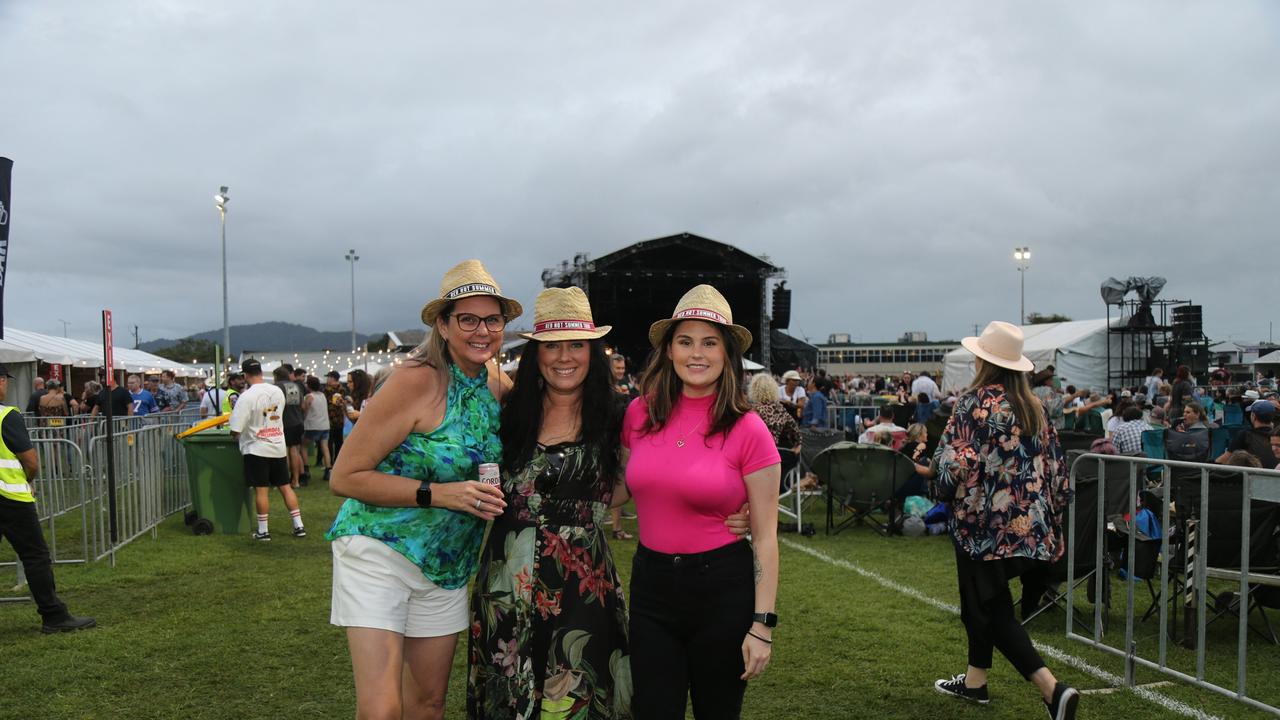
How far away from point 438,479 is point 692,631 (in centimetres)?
91

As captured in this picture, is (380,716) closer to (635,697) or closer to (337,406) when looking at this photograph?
(635,697)

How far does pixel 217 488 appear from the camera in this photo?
9.53 meters

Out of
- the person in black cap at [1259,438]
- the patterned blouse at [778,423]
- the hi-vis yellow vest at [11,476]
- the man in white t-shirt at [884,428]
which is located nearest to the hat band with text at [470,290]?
the hi-vis yellow vest at [11,476]

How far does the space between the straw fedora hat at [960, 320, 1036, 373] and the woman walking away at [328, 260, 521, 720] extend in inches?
95.8

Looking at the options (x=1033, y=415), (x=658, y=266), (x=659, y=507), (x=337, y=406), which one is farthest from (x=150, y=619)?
(x=658, y=266)

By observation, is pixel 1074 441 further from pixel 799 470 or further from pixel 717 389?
pixel 717 389

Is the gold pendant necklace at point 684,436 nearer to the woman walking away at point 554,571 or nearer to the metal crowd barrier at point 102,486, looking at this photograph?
the woman walking away at point 554,571

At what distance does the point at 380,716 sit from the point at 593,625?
667mm

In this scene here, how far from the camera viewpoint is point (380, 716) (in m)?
2.58

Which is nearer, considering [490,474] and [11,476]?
[490,474]

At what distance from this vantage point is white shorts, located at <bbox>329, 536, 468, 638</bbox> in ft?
8.62

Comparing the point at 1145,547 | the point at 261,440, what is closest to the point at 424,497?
the point at 1145,547

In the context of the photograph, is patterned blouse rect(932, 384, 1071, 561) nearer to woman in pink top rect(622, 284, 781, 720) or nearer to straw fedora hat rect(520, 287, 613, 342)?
woman in pink top rect(622, 284, 781, 720)

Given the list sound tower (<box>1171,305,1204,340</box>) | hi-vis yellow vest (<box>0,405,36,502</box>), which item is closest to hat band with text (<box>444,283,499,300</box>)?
hi-vis yellow vest (<box>0,405,36,502</box>)
